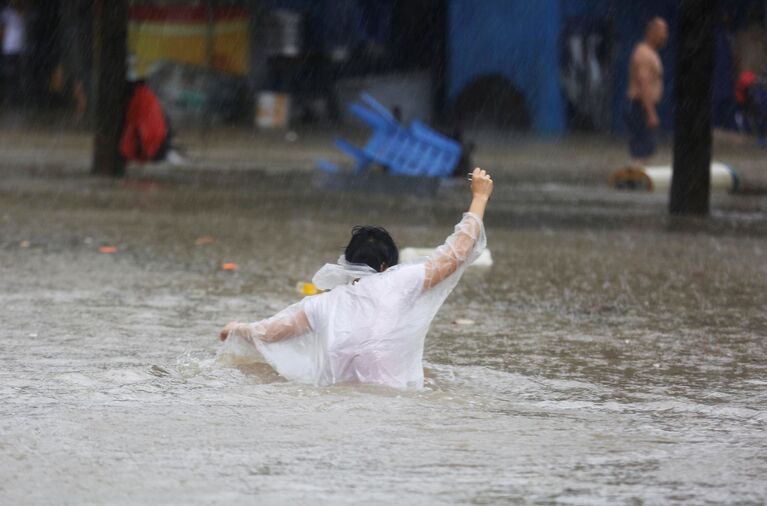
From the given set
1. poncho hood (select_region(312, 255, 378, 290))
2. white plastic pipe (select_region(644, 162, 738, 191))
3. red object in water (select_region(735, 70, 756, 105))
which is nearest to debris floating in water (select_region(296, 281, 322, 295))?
poncho hood (select_region(312, 255, 378, 290))

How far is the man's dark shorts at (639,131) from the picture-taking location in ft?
58.9

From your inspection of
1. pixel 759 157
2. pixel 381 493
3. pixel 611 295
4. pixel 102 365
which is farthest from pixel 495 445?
pixel 759 157

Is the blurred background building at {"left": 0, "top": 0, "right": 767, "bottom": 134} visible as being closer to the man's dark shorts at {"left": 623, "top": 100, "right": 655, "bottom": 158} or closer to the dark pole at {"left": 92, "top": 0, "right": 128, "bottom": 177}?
the man's dark shorts at {"left": 623, "top": 100, "right": 655, "bottom": 158}

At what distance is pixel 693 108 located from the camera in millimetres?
14133

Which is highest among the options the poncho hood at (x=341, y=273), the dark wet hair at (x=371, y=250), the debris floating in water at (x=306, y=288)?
the dark wet hair at (x=371, y=250)

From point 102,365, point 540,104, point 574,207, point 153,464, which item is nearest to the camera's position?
point 153,464

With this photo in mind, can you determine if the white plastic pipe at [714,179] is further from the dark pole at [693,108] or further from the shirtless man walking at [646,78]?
the dark pole at [693,108]

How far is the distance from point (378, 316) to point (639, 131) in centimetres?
1234

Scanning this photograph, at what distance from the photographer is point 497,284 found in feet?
32.5

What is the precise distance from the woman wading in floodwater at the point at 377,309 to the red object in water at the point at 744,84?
65.6 ft

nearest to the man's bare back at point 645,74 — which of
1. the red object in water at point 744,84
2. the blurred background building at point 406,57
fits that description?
the red object in water at point 744,84

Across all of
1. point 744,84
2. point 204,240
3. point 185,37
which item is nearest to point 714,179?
point 204,240

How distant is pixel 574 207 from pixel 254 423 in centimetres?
968

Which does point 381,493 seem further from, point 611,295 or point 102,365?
point 611,295
